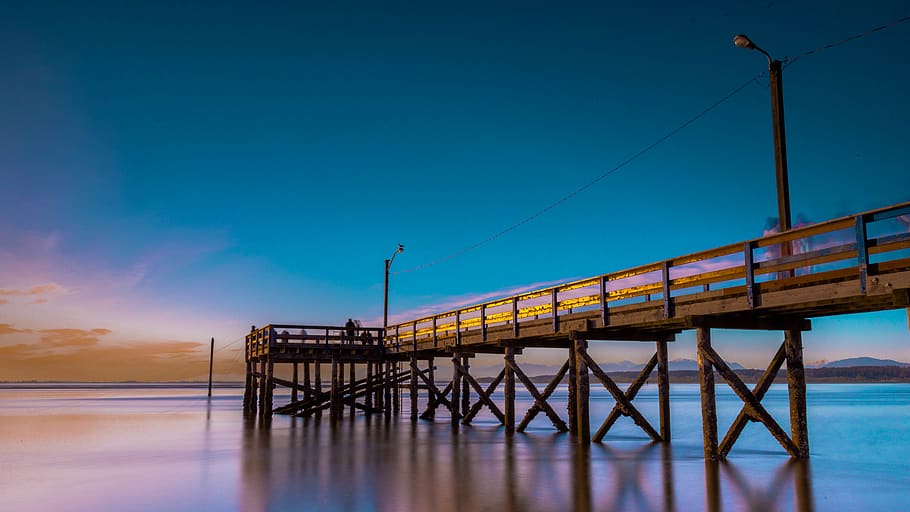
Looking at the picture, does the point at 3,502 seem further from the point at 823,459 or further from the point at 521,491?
the point at 823,459

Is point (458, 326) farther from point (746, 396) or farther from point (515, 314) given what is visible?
point (746, 396)

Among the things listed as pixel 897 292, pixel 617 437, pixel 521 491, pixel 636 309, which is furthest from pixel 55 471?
pixel 897 292

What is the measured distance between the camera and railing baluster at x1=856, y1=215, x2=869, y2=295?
473 inches

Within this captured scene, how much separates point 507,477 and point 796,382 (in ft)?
23.7

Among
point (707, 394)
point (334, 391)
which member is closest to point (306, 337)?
point (334, 391)

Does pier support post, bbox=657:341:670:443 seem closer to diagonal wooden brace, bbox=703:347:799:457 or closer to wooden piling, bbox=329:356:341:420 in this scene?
diagonal wooden brace, bbox=703:347:799:457

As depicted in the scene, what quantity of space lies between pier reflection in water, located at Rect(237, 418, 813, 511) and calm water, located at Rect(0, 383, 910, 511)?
0.12 ft

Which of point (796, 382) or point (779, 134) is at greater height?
point (779, 134)

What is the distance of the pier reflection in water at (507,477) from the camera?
461 inches

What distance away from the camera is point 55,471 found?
1709 centimetres

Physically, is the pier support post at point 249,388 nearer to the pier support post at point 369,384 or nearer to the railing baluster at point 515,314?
the pier support post at point 369,384

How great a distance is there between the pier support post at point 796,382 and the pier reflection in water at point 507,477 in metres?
0.84

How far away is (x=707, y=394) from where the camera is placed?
53.4ft

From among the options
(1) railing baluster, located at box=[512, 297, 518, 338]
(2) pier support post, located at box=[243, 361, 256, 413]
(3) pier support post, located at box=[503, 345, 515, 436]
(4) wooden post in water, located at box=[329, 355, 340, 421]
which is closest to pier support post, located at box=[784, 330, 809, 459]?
(1) railing baluster, located at box=[512, 297, 518, 338]
